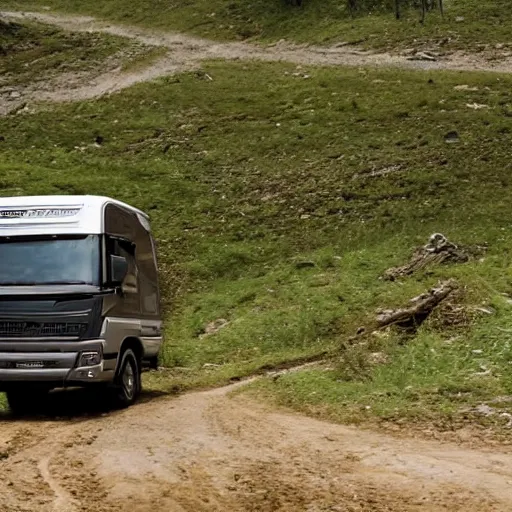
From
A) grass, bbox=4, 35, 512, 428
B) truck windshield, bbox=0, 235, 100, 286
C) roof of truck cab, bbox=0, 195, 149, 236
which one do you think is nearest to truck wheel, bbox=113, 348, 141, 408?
truck windshield, bbox=0, 235, 100, 286

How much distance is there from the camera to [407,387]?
11734mm

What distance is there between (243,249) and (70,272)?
12.1m

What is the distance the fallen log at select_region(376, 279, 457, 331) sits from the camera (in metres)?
15.5

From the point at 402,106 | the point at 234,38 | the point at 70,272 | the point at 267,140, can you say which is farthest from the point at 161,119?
the point at 70,272

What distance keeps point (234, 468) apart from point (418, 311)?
27.4 ft

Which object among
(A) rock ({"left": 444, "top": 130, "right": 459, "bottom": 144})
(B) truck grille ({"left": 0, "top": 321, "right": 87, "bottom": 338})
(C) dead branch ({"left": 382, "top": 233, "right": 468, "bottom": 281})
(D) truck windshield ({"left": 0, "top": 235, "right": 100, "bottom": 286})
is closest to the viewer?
(B) truck grille ({"left": 0, "top": 321, "right": 87, "bottom": 338})

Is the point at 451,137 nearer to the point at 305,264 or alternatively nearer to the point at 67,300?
the point at 305,264

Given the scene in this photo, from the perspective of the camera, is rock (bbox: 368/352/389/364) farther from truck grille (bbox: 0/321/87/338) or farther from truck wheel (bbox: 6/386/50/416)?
truck wheel (bbox: 6/386/50/416)

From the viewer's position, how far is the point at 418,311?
15.6m

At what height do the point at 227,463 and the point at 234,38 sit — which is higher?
the point at 234,38

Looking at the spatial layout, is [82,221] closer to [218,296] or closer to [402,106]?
[218,296]

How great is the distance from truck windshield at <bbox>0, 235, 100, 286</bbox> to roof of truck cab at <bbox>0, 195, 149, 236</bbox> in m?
0.14

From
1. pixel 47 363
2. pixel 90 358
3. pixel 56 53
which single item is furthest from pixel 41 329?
pixel 56 53

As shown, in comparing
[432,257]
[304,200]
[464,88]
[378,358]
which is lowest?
[432,257]
